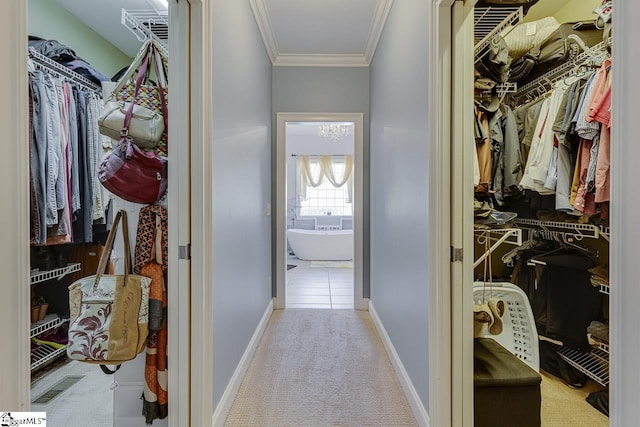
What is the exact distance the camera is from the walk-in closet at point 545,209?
155cm

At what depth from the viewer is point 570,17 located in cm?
244

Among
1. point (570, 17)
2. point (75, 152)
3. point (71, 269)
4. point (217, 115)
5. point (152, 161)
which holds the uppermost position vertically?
point (570, 17)

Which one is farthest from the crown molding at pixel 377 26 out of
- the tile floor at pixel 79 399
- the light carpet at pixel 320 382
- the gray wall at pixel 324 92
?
the tile floor at pixel 79 399

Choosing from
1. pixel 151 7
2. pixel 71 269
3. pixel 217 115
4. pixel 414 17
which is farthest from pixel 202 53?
pixel 71 269

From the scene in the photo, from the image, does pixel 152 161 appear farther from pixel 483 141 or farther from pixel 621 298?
pixel 483 141

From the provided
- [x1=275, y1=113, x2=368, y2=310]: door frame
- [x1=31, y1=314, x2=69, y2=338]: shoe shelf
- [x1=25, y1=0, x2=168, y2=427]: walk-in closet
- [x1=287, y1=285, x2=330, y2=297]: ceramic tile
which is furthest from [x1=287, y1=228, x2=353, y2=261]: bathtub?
[x1=31, y1=314, x2=69, y2=338]: shoe shelf

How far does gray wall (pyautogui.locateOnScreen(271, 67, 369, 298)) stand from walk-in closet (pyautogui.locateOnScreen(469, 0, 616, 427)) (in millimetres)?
1518

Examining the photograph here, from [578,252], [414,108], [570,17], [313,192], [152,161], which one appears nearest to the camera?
[152,161]

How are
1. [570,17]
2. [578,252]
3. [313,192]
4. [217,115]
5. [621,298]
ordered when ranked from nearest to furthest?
1. [621,298]
2. [217,115]
3. [578,252]
4. [570,17]
5. [313,192]

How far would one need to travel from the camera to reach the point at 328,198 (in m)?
8.02

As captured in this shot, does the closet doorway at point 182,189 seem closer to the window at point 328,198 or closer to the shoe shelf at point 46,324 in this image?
the shoe shelf at point 46,324

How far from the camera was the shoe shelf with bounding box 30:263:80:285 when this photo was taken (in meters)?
1.99

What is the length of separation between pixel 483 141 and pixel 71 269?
9.17 feet

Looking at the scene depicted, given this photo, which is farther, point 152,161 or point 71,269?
point 71,269
